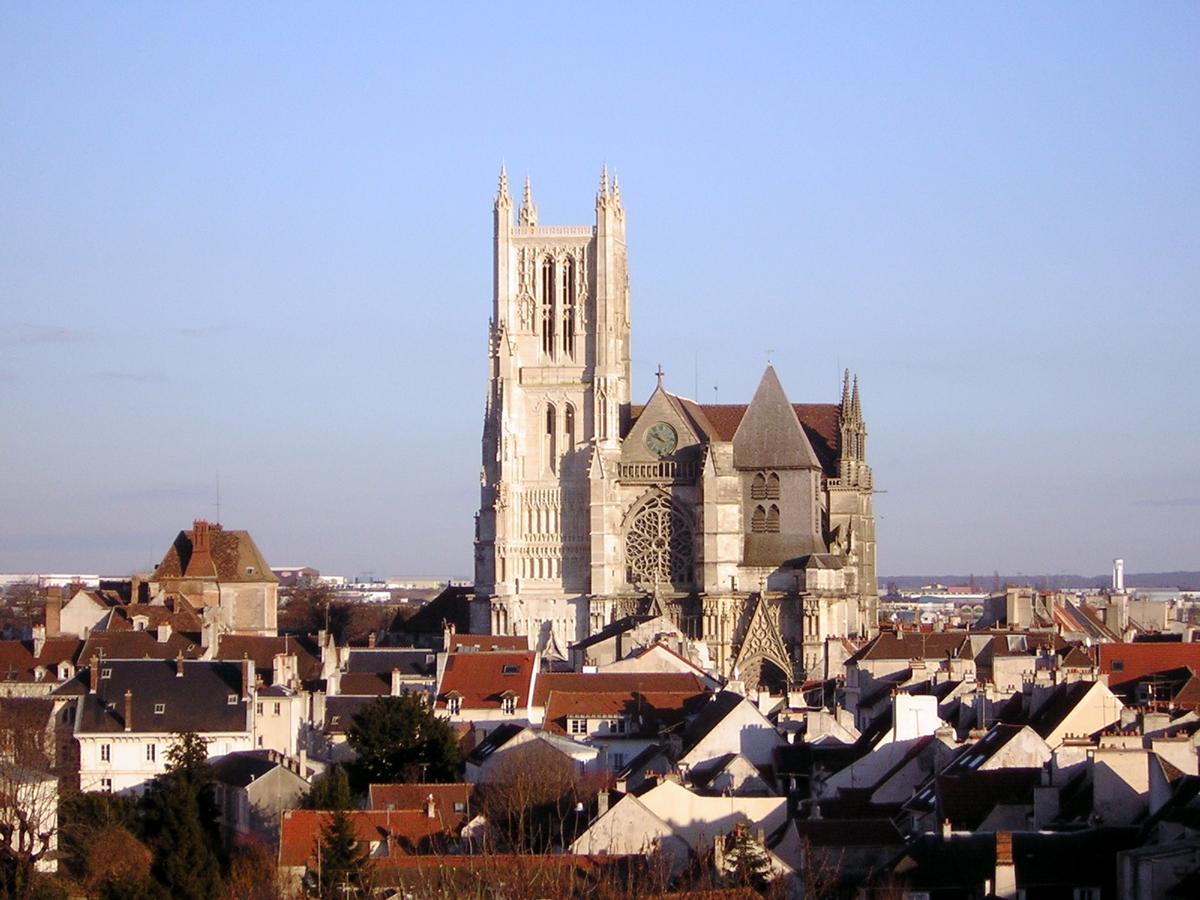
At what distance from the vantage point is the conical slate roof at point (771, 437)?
119m

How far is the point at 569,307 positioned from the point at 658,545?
10219mm

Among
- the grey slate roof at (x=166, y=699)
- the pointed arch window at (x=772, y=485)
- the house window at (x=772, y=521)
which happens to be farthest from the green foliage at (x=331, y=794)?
the pointed arch window at (x=772, y=485)

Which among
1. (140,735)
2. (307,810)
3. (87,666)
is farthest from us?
(87,666)

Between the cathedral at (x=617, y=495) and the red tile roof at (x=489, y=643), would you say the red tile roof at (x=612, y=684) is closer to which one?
the red tile roof at (x=489, y=643)

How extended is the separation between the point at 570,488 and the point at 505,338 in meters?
6.42

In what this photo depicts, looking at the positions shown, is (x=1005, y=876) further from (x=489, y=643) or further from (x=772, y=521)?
(x=772, y=521)

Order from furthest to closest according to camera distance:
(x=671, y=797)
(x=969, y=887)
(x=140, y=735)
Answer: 1. (x=140, y=735)
2. (x=671, y=797)
3. (x=969, y=887)

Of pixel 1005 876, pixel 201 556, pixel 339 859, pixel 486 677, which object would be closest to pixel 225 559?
pixel 201 556

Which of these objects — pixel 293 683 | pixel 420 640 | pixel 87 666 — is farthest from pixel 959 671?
pixel 420 640

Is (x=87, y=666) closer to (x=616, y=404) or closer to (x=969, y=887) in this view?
(x=616, y=404)

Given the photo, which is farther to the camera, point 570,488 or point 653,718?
point 570,488

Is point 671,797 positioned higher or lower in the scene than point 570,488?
lower

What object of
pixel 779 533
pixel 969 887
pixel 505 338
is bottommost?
pixel 969 887

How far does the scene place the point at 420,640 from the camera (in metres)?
118
